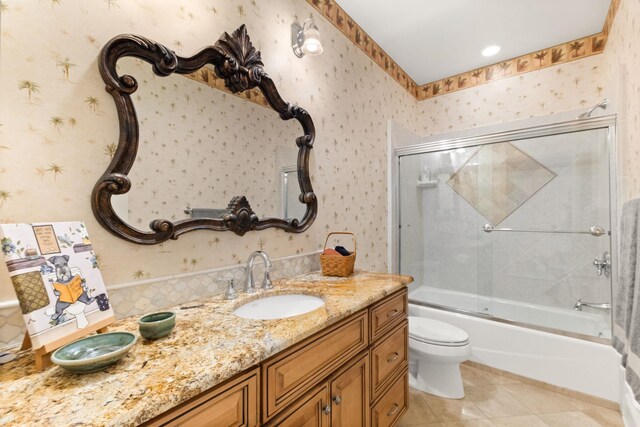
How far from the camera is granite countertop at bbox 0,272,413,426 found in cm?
51

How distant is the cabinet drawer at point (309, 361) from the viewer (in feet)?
2.60

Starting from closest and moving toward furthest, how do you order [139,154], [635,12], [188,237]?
[139,154] → [188,237] → [635,12]

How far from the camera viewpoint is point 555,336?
6.48 feet

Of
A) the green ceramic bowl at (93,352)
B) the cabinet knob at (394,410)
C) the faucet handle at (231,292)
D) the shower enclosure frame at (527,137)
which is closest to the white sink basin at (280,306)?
the faucet handle at (231,292)

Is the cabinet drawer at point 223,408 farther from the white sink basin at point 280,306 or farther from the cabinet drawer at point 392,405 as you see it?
the cabinet drawer at point 392,405

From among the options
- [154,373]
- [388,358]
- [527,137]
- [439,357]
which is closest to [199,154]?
[154,373]

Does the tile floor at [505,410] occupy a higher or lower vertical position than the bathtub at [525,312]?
lower

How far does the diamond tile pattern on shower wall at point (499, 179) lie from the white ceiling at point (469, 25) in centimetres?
87

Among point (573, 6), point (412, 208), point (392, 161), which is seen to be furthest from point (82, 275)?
point (573, 6)

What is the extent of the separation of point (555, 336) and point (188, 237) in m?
2.41

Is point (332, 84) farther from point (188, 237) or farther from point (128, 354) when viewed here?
point (128, 354)

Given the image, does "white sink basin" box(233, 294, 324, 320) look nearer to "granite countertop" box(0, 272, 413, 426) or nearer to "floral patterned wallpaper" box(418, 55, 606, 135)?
"granite countertop" box(0, 272, 413, 426)

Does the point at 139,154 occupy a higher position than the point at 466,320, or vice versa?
the point at 139,154

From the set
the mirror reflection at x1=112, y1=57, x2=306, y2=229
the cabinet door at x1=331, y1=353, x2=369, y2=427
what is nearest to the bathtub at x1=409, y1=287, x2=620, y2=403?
the cabinet door at x1=331, y1=353, x2=369, y2=427
